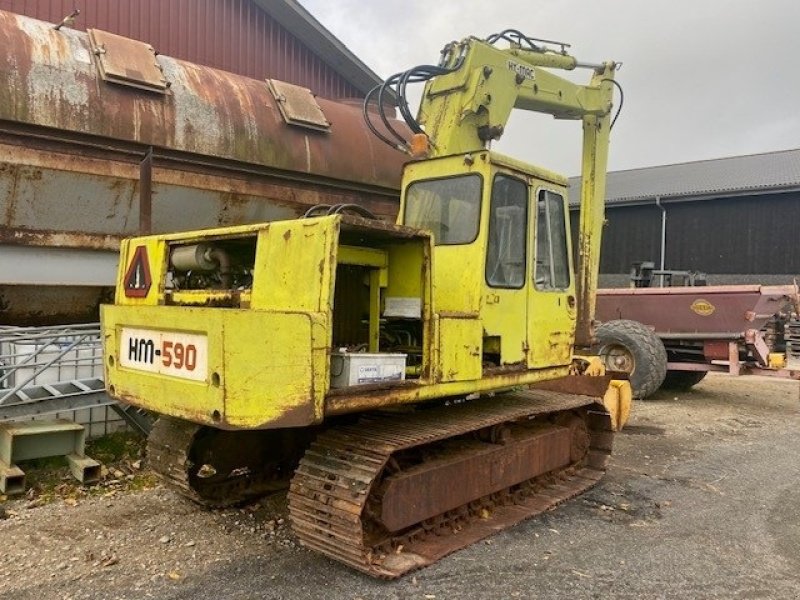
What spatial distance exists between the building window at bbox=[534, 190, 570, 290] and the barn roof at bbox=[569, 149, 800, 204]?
17.3 metres

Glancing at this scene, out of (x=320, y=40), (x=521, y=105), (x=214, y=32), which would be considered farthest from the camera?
(x=320, y=40)

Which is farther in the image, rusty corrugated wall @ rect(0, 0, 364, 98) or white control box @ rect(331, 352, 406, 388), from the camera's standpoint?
rusty corrugated wall @ rect(0, 0, 364, 98)

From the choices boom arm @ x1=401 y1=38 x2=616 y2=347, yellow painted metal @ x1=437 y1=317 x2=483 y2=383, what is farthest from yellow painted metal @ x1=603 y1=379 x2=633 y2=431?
yellow painted metal @ x1=437 y1=317 x2=483 y2=383

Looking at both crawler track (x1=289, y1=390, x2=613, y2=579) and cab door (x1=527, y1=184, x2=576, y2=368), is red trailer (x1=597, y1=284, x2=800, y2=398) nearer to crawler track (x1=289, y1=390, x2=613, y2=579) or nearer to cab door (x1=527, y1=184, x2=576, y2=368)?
crawler track (x1=289, y1=390, x2=613, y2=579)

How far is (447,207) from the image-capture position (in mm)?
Answer: 4398

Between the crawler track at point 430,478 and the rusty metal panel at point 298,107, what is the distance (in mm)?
3341

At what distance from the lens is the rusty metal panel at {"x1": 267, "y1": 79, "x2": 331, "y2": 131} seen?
663 cm

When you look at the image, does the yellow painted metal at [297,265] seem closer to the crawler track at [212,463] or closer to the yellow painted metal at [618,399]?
the crawler track at [212,463]

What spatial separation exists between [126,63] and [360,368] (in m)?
3.95

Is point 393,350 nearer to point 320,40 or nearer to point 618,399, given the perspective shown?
point 618,399

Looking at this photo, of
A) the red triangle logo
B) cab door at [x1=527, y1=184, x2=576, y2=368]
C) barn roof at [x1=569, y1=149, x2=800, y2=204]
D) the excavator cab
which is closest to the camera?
the red triangle logo

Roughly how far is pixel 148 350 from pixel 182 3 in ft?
23.1

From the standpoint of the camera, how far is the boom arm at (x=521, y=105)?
516 cm

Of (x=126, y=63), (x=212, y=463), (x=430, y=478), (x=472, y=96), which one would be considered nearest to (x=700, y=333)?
(x=472, y=96)
